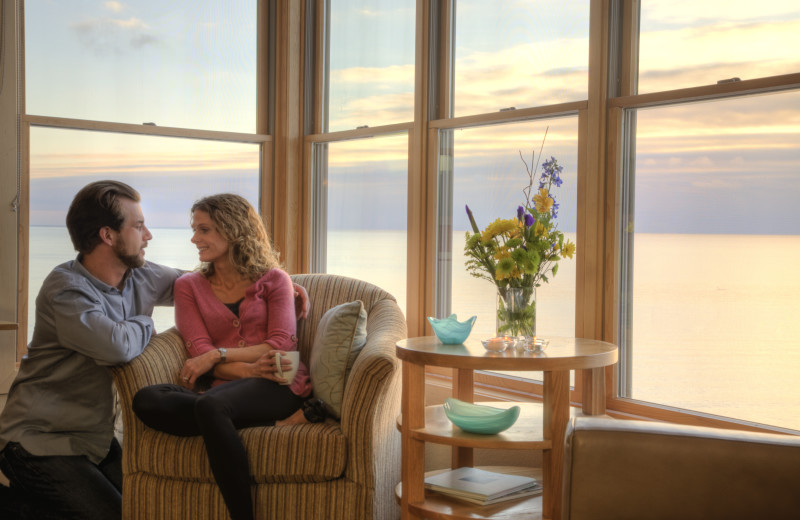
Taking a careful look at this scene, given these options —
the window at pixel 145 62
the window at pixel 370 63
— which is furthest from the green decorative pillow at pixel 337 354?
the window at pixel 145 62

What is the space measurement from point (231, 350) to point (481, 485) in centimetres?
97

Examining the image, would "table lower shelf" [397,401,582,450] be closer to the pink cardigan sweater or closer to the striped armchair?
the striped armchair

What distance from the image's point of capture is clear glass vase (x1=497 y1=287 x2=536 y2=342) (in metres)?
2.43

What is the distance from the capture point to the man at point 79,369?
2.48 meters

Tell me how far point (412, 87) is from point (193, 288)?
1.47 metres

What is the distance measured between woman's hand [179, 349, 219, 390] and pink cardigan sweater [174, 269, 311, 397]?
61mm

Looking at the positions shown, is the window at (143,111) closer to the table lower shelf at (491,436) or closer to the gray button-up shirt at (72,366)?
the gray button-up shirt at (72,366)

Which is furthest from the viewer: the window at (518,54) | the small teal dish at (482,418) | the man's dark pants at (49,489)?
the window at (518,54)

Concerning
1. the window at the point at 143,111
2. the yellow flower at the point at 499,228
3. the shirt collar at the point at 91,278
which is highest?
the window at the point at 143,111

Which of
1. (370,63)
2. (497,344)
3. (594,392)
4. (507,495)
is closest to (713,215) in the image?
(594,392)

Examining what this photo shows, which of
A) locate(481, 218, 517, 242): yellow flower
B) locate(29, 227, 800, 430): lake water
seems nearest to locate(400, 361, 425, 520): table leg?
locate(481, 218, 517, 242): yellow flower

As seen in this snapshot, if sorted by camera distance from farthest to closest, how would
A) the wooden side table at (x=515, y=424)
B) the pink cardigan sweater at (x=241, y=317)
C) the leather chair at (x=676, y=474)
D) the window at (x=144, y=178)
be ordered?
the window at (x=144, y=178), the pink cardigan sweater at (x=241, y=317), the wooden side table at (x=515, y=424), the leather chair at (x=676, y=474)

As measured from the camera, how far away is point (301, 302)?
3.00 m

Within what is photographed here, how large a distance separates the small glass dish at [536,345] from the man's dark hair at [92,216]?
4.60 ft
